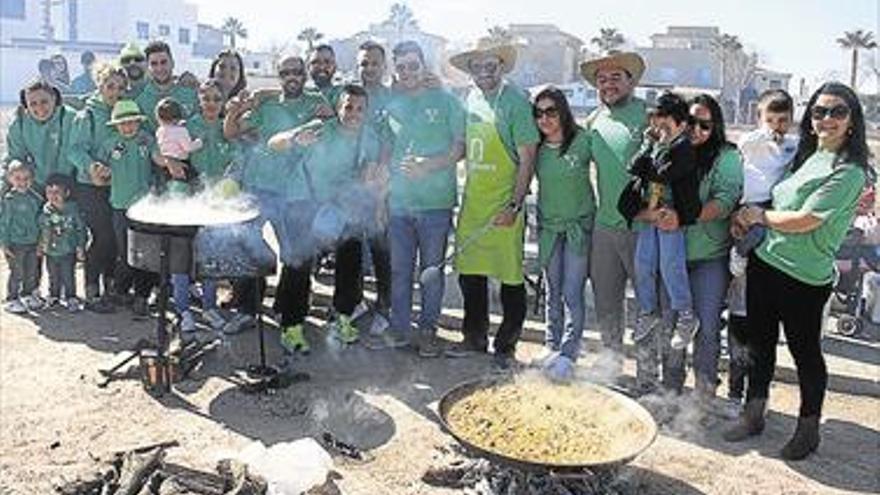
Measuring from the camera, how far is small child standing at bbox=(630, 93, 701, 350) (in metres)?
4.76

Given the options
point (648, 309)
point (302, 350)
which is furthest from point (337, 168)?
point (648, 309)

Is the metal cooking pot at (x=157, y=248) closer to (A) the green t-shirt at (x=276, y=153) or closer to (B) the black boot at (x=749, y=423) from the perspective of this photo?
(A) the green t-shirt at (x=276, y=153)

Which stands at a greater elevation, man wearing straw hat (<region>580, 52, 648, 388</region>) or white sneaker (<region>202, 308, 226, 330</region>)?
man wearing straw hat (<region>580, 52, 648, 388</region>)

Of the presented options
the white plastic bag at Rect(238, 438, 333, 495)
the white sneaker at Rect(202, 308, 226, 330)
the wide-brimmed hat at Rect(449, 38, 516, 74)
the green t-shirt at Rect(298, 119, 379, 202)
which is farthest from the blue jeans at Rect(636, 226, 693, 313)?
the white sneaker at Rect(202, 308, 226, 330)

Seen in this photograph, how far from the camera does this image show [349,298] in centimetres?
655

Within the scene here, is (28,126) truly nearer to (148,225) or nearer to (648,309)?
(148,225)

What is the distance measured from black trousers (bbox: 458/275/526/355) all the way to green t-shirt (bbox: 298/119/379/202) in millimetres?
1105

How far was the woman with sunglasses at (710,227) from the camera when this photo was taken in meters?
4.86

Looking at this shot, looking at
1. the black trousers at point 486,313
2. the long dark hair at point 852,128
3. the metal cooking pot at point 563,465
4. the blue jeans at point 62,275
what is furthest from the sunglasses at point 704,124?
the blue jeans at point 62,275

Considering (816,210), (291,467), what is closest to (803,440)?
(816,210)

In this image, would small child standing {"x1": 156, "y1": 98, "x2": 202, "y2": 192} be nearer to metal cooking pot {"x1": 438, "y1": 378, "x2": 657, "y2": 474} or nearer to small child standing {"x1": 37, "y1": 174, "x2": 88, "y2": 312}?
small child standing {"x1": 37, "y1": 174, "x2": 88, "y2": 312}

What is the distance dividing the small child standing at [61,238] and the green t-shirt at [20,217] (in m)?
0.08

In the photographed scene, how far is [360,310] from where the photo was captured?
278 inches

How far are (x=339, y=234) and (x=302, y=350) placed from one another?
2.98ft
